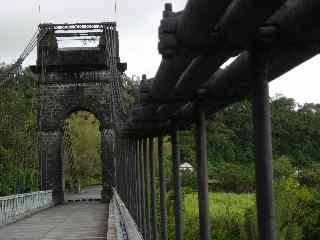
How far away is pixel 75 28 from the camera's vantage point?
34.0 meters

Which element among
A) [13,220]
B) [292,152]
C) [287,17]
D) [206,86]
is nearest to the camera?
[287,17]

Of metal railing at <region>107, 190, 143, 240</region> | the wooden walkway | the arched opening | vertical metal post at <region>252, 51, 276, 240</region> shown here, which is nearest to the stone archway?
the arched opening

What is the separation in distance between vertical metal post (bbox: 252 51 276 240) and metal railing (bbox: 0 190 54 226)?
13453mm

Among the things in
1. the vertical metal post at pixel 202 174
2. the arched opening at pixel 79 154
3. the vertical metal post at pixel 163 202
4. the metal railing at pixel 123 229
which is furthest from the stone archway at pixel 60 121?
the vertical metal post at pixel 202 174

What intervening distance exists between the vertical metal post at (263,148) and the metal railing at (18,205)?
13.5 m

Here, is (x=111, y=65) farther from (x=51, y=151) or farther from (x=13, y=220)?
(x=13, y=220)

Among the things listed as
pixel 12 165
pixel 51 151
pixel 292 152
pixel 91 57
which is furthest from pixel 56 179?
pixel 292 152

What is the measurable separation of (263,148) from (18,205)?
16100 millimetres

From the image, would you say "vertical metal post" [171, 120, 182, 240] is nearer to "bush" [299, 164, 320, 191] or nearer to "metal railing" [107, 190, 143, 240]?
"metal railing" [107, 190, 143, 240]

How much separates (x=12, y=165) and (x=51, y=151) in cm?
844

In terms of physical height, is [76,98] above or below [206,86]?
above

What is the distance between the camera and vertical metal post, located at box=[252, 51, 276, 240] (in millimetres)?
3404

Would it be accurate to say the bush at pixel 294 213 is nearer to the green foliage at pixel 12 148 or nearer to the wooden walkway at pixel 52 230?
the green foliage at pixel 12 148

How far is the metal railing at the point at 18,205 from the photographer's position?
16688 millimetres
